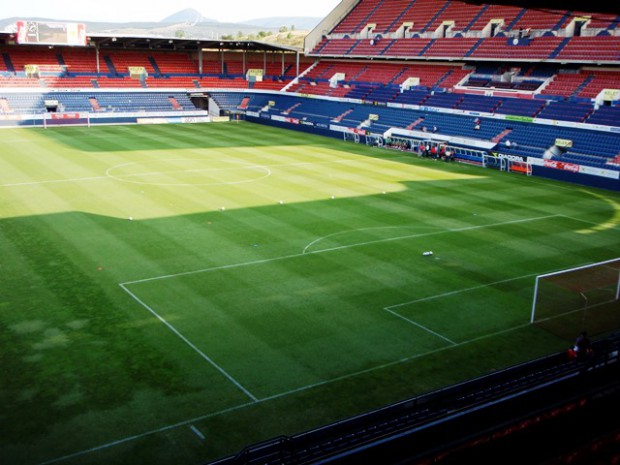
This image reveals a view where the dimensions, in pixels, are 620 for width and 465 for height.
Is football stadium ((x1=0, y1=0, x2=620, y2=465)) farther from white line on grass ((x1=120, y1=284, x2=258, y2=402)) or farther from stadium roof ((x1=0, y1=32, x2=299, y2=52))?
stadium roof ((x1=0, y1=32, x2=299, y2=52))

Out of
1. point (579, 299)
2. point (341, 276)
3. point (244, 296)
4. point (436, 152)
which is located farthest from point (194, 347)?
point (436, 152)

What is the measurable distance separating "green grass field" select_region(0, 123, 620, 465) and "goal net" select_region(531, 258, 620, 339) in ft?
0.89

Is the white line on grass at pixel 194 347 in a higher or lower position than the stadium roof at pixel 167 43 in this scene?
lower

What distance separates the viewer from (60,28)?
59.0 m

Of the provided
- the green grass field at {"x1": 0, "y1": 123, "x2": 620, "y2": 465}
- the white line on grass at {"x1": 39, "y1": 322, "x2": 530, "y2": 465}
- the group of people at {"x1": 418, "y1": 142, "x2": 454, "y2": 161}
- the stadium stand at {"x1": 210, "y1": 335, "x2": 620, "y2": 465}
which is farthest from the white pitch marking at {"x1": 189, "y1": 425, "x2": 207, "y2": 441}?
the group of people at {"x1": 418, "y1": 142, "x2": 454, "y2": 161}

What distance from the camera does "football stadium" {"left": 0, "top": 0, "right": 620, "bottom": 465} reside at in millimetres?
11047

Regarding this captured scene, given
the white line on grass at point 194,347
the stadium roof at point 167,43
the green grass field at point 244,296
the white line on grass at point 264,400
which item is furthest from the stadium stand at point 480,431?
the stadium roof at point 167,43

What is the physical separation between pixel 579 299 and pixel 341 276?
7.11 metres

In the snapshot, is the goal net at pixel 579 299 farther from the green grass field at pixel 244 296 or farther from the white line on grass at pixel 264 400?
the white line on grass at pixel 264 400

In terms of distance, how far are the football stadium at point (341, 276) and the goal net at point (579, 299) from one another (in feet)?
0.24

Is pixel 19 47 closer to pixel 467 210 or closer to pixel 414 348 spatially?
pixel 467 210

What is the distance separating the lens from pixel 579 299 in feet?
58.9

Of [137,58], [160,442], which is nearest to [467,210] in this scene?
[160,442]

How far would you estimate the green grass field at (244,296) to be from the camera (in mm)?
12461
